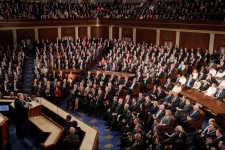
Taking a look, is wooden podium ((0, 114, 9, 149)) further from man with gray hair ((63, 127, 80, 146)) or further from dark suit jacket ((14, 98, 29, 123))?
man with gray hair ((63, 127, 80, 146))

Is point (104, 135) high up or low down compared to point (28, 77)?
down

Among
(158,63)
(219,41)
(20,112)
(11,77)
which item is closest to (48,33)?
(11,77)

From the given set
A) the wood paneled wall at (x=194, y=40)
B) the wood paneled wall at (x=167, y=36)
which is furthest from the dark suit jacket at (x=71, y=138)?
the wood paneled wall at (x=167, y=36)

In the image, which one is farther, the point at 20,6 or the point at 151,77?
the point at 20,6

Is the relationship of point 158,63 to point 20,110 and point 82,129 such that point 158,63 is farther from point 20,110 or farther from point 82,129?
point 20,110

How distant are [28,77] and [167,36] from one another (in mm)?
9803

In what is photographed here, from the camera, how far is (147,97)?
8.69 metres

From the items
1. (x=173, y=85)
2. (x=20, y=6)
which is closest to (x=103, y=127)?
(x=173, y=85)

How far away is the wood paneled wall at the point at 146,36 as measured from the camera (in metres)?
19.0

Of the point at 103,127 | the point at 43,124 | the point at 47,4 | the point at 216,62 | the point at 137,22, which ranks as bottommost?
the point at 103,127

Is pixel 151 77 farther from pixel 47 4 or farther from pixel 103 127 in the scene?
pixel 47 4

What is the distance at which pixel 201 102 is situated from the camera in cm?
848

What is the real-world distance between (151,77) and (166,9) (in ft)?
27.8

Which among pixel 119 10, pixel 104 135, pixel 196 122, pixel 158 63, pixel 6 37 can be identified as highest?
pixel 119 10
